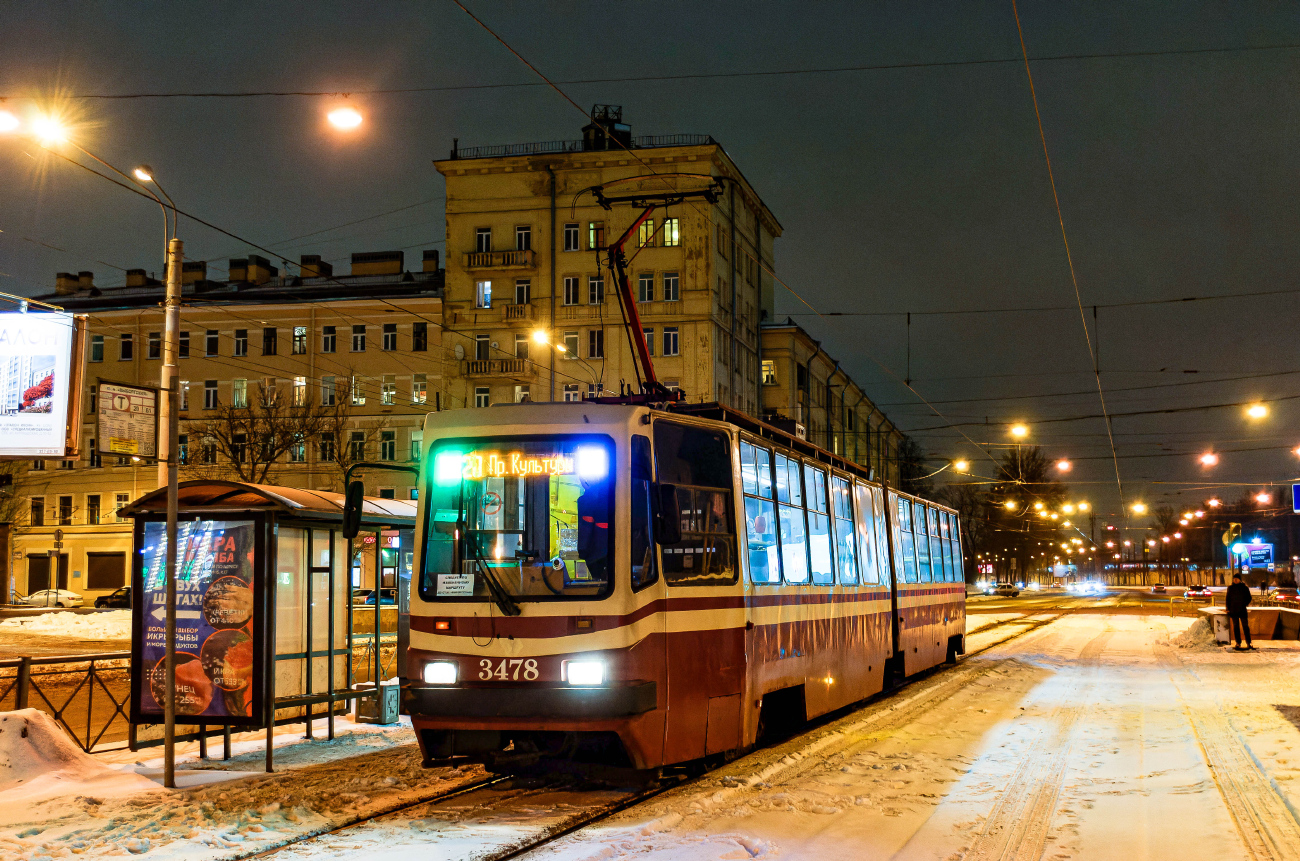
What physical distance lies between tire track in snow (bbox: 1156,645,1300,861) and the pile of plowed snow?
7.82 metres

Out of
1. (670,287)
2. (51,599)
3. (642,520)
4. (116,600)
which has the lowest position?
(642,520)

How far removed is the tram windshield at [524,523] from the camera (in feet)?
29.3

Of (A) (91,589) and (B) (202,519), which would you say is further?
(A) (91,589)

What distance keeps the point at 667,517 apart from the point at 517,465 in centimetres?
119

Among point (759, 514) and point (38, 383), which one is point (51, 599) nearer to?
point (38, 383)

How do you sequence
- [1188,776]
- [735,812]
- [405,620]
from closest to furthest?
[735,812]
[1188,776]
[405,620]

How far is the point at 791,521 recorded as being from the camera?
1184 centimetres

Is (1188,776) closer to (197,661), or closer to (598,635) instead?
(598,635)

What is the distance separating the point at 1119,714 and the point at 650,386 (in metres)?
7.32

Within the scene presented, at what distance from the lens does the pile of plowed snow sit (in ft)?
30.1

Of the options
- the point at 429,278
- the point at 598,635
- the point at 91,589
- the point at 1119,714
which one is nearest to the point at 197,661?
the point at 598,635

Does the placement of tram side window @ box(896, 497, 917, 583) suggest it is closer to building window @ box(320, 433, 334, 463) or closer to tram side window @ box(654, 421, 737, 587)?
tram side window @ box(654, 421, 737, 587)

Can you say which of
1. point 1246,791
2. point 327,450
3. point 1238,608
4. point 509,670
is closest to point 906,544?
point 1246,791

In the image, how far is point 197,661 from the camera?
1075cm
